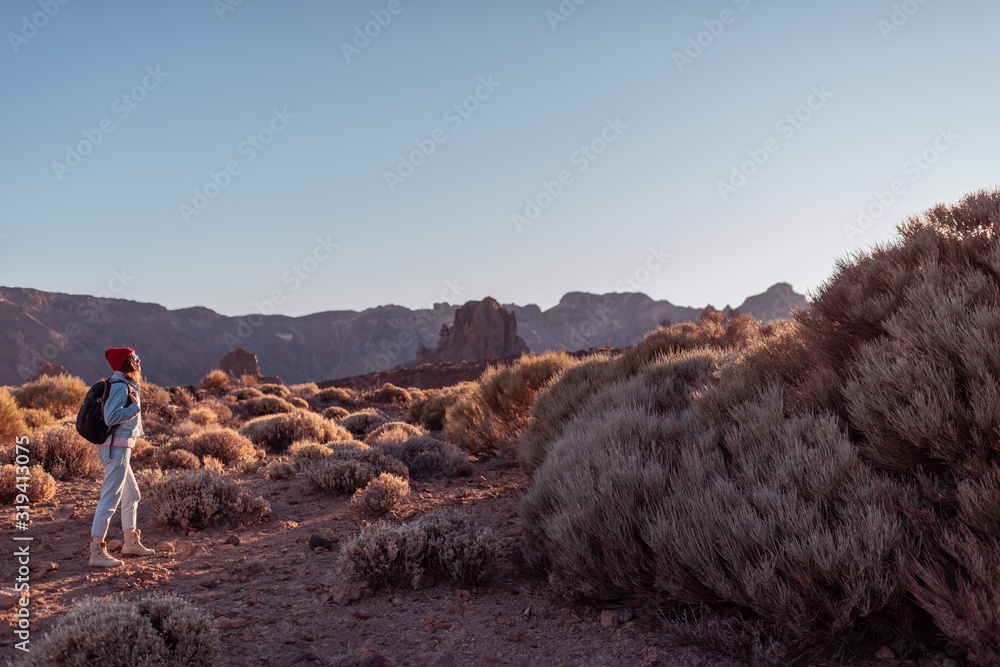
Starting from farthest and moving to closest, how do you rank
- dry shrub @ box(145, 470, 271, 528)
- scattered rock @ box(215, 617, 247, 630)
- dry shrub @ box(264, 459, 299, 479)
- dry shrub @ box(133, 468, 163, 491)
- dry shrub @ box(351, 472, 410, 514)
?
dry shrub @ box(264, 459, 299, 479) < dry shrub @ box(133, 468, 163, 491) < dry shrub @ box(351, 472, 410, 514) < dry shrub @ box(145, 470, 271, 528) < scattered rock @ box(215, 617, 247, 630)

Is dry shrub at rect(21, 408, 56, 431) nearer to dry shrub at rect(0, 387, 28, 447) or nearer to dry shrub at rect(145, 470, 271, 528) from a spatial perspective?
dry shrub at rect(0, 387, 28, 447)

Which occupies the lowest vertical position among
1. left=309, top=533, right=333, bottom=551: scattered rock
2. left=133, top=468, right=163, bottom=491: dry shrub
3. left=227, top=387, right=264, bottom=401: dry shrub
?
left=309, top=533, right=333, bottom=551: scattered rock

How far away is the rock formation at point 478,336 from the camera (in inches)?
3184

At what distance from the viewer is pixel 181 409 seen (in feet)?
57.9

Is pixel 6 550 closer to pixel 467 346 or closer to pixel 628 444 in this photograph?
pixel 628 444

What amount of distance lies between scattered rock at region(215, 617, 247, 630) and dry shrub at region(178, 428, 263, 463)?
23.6 ft

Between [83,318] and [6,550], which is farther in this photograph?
[83,318]

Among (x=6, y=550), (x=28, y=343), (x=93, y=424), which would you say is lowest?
(x=6, y=550)

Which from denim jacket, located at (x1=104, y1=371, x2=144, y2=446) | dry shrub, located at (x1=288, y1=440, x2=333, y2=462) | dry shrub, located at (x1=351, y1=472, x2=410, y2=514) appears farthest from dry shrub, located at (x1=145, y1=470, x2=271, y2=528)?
dry shrub, located at (x1=288, y1=440, x2=333, y2=462)

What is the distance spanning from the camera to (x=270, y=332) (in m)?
149

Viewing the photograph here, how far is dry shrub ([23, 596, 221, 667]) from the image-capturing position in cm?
286

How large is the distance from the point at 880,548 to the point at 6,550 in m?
7.49

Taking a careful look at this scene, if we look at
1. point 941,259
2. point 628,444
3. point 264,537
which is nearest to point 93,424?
point 264,537

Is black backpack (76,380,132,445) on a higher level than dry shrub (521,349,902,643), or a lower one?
higher
